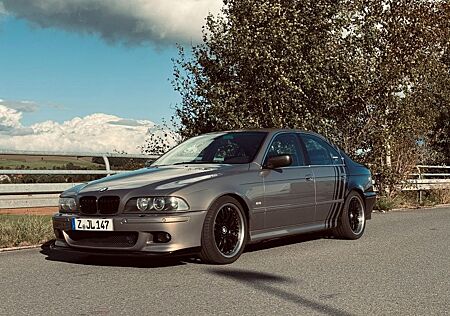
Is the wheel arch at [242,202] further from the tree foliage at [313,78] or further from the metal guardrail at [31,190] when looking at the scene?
the tree foliage at [313,78]

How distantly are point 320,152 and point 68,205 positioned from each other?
140 inches

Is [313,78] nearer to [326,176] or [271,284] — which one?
[326,176]

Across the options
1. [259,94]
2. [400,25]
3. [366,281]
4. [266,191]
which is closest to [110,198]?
[266,191]

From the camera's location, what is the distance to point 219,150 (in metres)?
7.89

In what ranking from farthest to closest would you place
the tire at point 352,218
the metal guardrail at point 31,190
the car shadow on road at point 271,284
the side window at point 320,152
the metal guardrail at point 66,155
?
the metal guardrail at point 66,155 < the metal guardrail at point 31,190 < the tire at point 352,218 < the side window at point 320,152 < the car shadow on road at point 271,284

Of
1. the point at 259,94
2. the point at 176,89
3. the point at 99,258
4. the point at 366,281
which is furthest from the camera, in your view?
the point at 176,89

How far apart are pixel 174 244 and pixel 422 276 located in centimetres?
239

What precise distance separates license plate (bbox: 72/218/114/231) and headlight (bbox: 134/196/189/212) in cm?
25

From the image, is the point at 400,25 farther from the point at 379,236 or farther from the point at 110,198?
the point at 110,198

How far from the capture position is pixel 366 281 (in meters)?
5.83

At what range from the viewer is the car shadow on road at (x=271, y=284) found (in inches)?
187

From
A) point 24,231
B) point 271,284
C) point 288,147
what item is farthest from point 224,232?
point 24,231

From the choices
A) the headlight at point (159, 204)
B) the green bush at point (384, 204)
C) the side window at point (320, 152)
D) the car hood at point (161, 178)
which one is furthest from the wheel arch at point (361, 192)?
the green bush at point (384, 204)

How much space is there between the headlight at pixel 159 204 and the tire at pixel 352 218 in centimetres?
322
